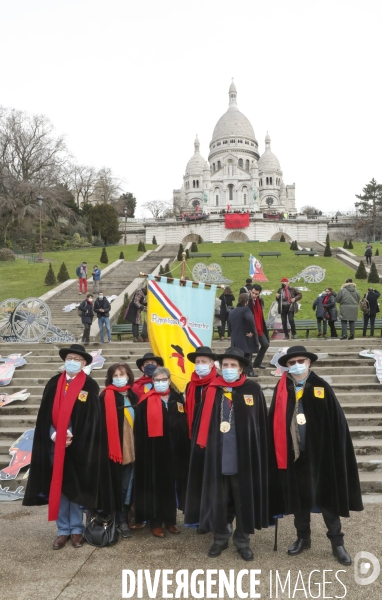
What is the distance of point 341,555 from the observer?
12.2 feet

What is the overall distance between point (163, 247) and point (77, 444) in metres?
38.0

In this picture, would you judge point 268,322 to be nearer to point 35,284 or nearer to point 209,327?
point 209,327

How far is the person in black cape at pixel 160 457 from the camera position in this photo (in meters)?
4.27

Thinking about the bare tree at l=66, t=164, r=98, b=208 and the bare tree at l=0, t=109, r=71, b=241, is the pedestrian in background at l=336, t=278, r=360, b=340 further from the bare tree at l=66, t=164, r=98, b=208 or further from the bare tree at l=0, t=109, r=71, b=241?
the bare tree at l=66, t=164, r=98, b=208

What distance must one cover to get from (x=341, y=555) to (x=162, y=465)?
1.66 meters

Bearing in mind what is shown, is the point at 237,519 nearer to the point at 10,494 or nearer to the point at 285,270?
→ the point at 10,494

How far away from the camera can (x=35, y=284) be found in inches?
900

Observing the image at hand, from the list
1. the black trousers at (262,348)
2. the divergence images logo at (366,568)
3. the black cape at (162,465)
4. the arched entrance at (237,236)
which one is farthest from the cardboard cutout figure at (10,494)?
the arched entrance at (237,236)

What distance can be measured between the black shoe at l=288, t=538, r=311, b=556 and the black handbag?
152 cm

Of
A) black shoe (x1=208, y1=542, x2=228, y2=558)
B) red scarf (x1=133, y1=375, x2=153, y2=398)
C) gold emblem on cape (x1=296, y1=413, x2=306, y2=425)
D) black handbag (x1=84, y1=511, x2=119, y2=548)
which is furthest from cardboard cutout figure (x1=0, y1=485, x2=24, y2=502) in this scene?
gold emblem on cape (x1=296, y1=413, x2=306, y2=425)

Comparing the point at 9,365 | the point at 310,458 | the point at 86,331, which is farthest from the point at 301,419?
the point at 86,331

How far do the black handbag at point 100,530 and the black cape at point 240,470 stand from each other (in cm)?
69


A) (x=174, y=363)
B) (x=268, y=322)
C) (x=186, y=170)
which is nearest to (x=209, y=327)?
(x=174, y=363)

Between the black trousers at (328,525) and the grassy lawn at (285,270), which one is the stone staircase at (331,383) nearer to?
the black trousers at (328,525)
